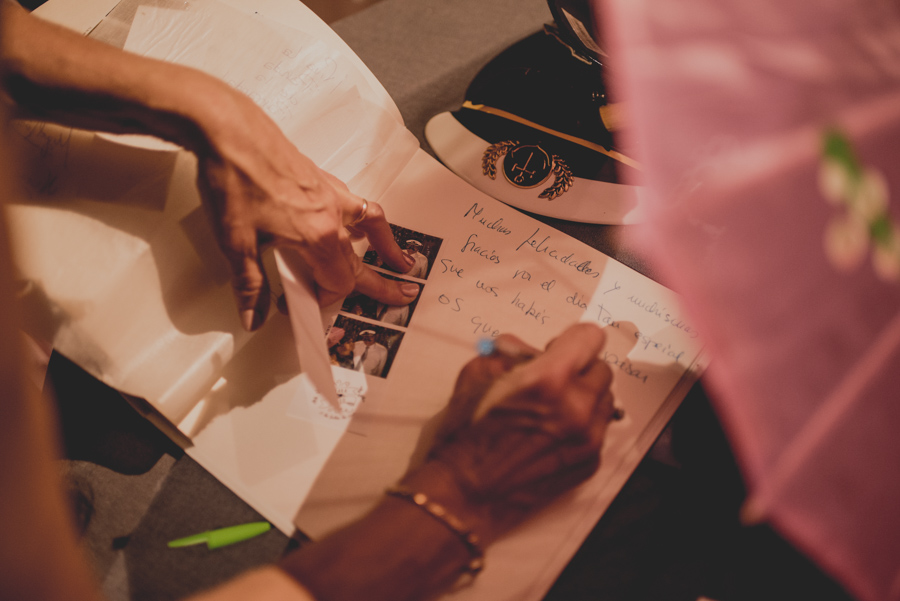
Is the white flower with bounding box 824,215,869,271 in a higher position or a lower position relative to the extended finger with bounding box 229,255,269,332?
higher

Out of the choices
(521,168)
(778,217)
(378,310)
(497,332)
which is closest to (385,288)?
(378,310)

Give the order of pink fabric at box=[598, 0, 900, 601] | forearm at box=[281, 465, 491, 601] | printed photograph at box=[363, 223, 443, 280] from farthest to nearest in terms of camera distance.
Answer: printed photograph at box=[363, 223, 443, 280], forearm at box=[281, 465, 491, 601], pink fabric at box=[598, 0, 900, 601]

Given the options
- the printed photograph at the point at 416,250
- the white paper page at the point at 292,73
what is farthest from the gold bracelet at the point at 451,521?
the white paper page at the point at 292,73

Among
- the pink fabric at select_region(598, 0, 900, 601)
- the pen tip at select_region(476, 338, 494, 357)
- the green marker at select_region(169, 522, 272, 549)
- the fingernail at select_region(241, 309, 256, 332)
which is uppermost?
the pink fabric at select_region(598, 0, 900, 601)

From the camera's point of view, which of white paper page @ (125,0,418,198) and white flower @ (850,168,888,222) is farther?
white paper page @ (125,0,418,198)

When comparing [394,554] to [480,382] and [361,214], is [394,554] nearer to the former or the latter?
[480,382]

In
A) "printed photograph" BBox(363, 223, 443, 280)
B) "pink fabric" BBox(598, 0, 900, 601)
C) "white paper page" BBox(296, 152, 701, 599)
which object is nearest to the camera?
"pink fabric" BBox(598, 0, 900, 601)

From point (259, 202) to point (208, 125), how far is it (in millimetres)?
73

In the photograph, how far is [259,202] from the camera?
405mm

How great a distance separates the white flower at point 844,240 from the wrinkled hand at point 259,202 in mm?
368

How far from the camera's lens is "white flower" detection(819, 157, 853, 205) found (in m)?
0.19

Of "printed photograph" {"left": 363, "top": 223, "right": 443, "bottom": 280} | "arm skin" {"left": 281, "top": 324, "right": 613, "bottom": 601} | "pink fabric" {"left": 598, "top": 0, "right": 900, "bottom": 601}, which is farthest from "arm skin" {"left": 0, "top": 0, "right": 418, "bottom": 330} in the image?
"pink fabric" {"left": 598, "top": 0, "right": 900, "bottom": 601}

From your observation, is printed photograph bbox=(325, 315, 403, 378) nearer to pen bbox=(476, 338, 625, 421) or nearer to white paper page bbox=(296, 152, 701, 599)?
white paper page bbox=(296, 152, 701, 599)

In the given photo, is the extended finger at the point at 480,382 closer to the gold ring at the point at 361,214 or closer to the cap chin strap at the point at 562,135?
the gold ring at the point at 361,214
